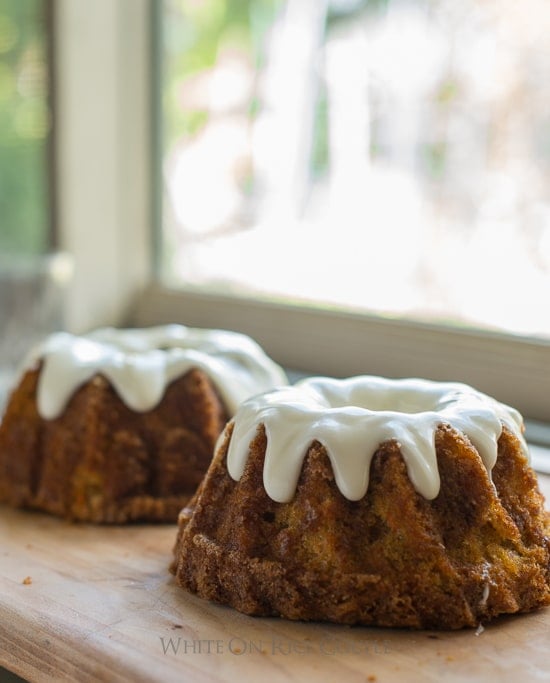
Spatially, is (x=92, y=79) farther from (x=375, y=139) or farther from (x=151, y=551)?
(x=151, y=551)

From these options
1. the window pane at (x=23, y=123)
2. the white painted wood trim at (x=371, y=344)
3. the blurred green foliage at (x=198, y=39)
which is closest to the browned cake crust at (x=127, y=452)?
the white painted wood trim at (x=371, y=344)

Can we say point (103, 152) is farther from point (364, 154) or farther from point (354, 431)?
point (354, 431)

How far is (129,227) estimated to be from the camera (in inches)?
89.2

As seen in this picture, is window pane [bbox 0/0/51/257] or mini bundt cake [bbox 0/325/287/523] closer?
mini bundt cake [bbox 0/325/287/523]

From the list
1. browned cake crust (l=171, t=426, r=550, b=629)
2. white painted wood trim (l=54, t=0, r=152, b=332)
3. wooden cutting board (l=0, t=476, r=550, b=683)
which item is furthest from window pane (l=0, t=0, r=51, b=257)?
browned cake crust (l=171, t=426, r=550, b=629)

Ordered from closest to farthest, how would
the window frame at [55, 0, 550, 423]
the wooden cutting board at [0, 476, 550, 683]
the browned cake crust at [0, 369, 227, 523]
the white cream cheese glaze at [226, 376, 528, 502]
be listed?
Answer: the wooden cutting board at [0, 476, 550, 683] → the white cream cheese glaze at [226, 376, 528, 502] → the browned cake crust at [0, 369, 227, 523] → the window frame at [55, 0, 550, 423]

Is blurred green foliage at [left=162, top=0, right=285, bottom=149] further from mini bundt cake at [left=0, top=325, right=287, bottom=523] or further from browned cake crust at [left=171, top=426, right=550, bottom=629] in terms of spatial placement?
browned cake crust at [left=171, top=426, right=550, bottom=629]

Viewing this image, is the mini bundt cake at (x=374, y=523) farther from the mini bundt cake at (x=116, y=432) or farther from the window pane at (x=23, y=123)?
the window pane at (x=23, y=123)

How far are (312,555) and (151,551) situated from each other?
31cm

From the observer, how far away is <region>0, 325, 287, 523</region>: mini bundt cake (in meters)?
1.41

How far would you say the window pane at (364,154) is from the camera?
1.71m

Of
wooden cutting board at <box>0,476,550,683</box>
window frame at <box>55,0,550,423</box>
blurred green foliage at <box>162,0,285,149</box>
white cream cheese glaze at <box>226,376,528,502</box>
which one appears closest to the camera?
wooden cutting board at <box>0,476,550,683</box>

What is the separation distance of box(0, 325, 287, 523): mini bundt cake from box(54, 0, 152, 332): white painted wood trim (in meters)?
0.70

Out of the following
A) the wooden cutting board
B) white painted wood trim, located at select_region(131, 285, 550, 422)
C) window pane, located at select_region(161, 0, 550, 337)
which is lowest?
the wooden cutting board
